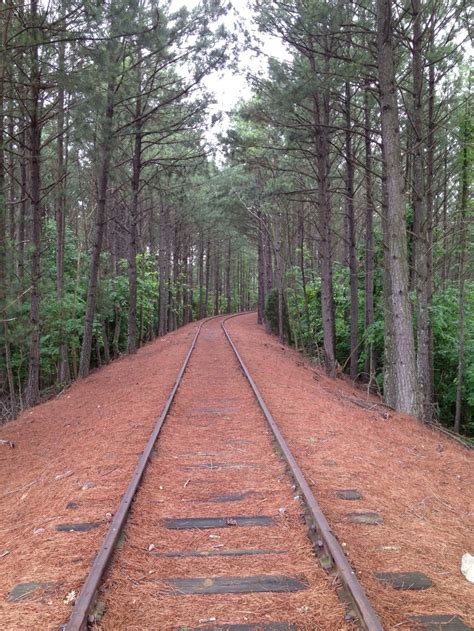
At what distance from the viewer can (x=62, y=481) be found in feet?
18.6

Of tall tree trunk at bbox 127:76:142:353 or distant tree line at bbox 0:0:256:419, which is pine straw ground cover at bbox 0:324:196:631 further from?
tall tree trunk at bbox 127:76:142:353

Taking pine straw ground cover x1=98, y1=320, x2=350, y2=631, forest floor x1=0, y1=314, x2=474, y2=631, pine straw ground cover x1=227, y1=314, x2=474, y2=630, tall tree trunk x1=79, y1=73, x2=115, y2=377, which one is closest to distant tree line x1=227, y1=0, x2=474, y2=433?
pine straw ground cover x1=227, y1=314, x2=474, y2=630

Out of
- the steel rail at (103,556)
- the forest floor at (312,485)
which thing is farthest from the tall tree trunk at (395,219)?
the steel rail at (103,556)

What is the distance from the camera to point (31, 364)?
12828 millimetres

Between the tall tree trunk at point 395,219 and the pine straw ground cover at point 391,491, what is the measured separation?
3.85ft

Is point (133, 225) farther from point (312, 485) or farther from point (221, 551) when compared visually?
point (221, 551)

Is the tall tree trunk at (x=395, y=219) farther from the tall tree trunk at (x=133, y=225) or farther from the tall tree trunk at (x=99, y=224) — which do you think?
the tall tree trunk at (x=133, y=225)

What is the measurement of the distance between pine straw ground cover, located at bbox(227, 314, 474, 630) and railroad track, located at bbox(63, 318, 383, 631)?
237 mm

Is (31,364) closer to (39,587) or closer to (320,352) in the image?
(39,587)

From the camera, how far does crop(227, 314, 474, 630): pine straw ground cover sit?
3336 mm

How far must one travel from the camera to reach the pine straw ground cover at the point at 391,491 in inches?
131

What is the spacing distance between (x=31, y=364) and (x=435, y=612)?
1178 cm

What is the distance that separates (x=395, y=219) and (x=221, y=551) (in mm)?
7385

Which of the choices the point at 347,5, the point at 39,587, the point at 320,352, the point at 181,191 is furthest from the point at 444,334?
the point at 39,587
